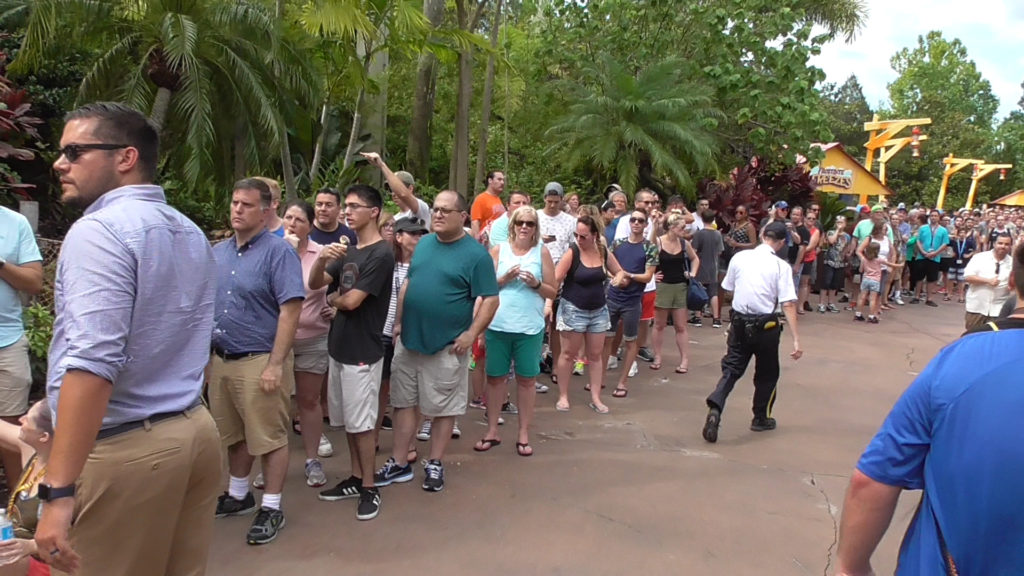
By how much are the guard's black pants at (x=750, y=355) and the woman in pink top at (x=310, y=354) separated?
10.2ft

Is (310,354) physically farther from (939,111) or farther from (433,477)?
(939,111)

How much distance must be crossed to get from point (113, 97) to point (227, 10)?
7.08 feet

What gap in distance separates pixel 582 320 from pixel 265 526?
3188 millimetres

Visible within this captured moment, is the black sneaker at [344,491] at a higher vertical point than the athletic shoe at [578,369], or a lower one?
lower

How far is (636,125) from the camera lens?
1542cm

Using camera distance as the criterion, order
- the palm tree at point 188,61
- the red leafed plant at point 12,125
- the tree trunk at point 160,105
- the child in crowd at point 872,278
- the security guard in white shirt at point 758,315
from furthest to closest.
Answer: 1. the child in crowd at point 872,278
2. the tree trunk at point 160,105
3. the palm tree at point 188,61
4. the security guard in white shirt at point 758,315
5. the red leafed plant at point 12,125

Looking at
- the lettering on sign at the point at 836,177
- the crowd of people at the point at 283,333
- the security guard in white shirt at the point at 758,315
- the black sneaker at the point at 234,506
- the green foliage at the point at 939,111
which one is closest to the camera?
the crowd of people at the point at 283,333

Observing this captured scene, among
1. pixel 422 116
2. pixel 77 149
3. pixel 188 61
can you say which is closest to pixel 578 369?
pixel 77 149

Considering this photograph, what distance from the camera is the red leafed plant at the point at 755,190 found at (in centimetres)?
1416

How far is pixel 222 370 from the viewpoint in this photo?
12.4 ft

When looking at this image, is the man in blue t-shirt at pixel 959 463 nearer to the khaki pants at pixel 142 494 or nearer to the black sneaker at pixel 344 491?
the khaki pants at pixel 142 494

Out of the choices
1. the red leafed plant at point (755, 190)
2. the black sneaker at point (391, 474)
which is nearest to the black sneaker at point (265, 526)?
the black sneaker at point (391, 474)

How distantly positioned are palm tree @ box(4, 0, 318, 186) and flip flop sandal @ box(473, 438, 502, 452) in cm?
727

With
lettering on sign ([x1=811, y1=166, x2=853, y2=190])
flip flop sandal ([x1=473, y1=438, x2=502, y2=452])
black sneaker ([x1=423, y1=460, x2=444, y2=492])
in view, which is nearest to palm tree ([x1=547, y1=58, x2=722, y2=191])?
flip flop sandal ([x1=473, y1=438, x2=502, y2=452])
